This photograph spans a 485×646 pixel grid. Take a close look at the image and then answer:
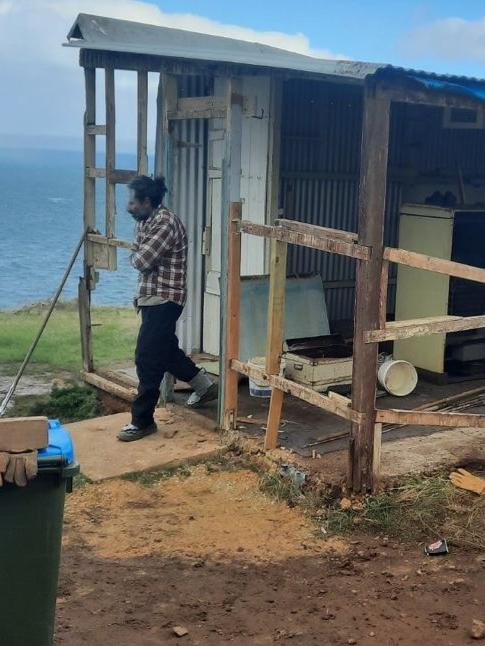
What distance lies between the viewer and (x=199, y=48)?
324 inches

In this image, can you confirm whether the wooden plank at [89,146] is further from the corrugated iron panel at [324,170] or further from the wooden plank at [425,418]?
the wooden plank at [425,418]

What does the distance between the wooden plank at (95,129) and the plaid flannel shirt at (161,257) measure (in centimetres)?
182

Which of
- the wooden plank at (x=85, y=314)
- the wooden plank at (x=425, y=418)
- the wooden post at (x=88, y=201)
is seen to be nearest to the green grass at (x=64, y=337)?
the wooden plank at (x=85, y=314)

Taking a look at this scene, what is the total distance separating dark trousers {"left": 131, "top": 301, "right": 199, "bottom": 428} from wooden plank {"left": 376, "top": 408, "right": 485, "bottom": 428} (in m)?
2.06

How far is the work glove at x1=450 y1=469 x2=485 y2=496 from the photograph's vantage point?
566 cm

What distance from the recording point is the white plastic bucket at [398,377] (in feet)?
24.1

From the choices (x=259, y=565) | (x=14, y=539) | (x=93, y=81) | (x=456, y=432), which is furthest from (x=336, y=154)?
(x=14, y=539)

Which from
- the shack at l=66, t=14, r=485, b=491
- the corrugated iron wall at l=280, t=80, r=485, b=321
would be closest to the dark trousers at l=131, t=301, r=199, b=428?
the shack at l=66, t=14, r=485, b=491

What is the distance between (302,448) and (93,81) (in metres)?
4.30

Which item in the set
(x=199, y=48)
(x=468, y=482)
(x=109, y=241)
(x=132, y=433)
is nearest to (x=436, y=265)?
(x=468, y=482)

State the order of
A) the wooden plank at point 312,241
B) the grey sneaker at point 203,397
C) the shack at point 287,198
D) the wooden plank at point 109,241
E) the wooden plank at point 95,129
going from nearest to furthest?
the wooden plank at point 312,241 → the shack at point 287,198 → the grey sneaker at point 203,397 → the wooden plank at point 109,241 → the wooden plank at point 95,129

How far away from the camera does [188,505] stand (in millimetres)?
5785

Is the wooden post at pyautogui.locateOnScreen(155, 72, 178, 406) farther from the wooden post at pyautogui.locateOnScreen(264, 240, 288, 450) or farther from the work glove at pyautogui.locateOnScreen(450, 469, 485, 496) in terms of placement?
the work glove at pyautogui.locateOnScreen(450, 469, 485, 496)

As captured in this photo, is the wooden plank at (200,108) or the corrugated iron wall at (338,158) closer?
the wooden plank at (200,108)
